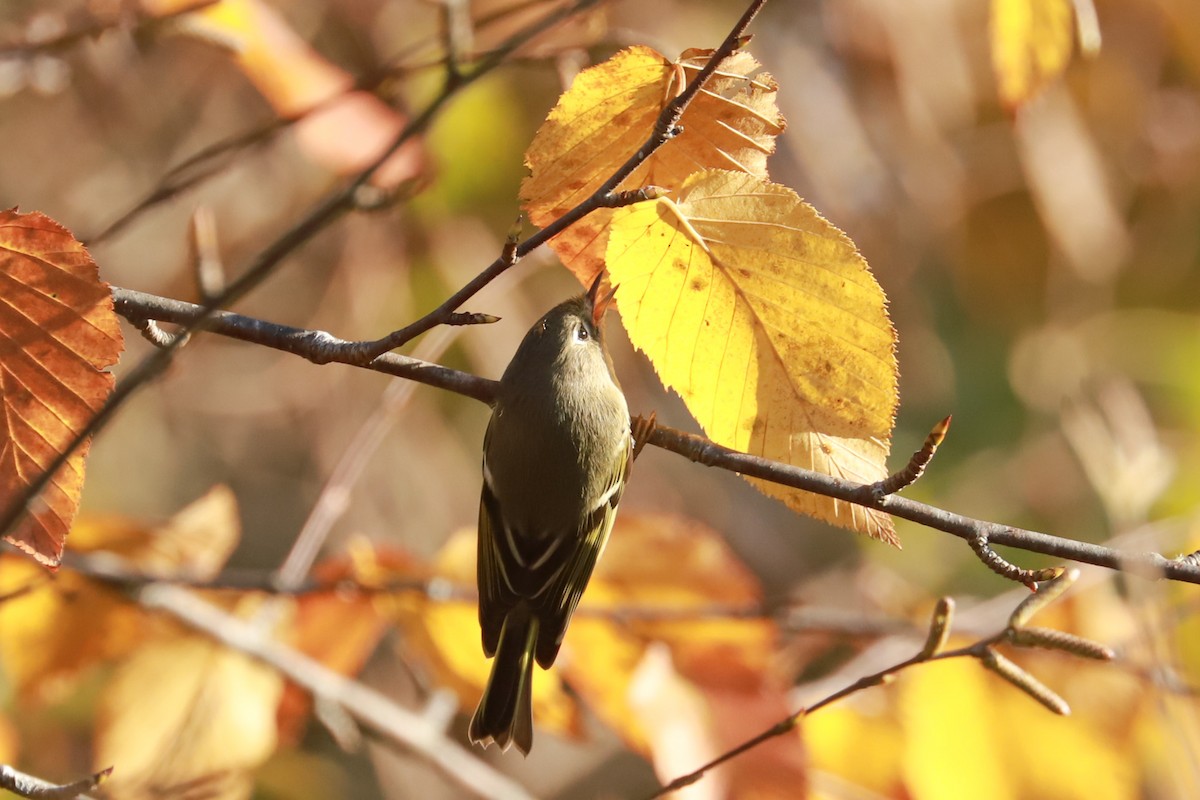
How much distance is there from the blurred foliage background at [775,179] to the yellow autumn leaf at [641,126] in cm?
99

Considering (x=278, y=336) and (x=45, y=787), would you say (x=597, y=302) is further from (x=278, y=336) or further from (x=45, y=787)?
(x=45, y=787)

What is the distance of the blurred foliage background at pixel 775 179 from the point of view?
7.30 ft

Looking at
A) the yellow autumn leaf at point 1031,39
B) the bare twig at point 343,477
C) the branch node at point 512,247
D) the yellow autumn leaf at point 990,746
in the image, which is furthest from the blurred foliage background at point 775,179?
the branch node at point 512,247

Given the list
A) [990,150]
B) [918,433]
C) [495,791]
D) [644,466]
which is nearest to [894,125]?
[990,150]

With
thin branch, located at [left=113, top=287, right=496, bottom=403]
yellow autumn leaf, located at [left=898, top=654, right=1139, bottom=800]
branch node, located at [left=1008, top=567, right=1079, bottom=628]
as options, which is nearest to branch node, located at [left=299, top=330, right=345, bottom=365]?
thin branch, located at [left=113, top=287, right=496, bottom=403]

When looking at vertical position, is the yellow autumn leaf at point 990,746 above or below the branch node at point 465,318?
below

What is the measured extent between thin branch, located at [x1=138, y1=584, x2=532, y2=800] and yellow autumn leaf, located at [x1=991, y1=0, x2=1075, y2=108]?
3.12 feet

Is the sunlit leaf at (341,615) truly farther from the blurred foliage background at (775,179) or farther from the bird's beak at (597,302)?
the blurred foliage background at (775,179)

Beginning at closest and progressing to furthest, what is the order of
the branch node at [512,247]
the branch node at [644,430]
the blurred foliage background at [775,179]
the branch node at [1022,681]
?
the branch node at [512,247] < the branch node at [1022,681] < the branch node at [644,430] < the blurred foliage background at [775,179]

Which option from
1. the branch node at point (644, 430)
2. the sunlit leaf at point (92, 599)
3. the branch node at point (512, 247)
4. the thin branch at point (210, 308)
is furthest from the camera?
the sunlit leaf at point (92, 599)

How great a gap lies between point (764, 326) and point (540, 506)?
0.40 m

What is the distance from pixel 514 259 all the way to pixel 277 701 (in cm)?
89

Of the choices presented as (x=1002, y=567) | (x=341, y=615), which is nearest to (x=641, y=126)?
(x=1002, y=567)

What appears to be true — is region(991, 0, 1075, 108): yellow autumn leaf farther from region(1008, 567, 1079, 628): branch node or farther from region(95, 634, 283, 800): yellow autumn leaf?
region(95, 634, 283, 800): yellow autumn leaf
